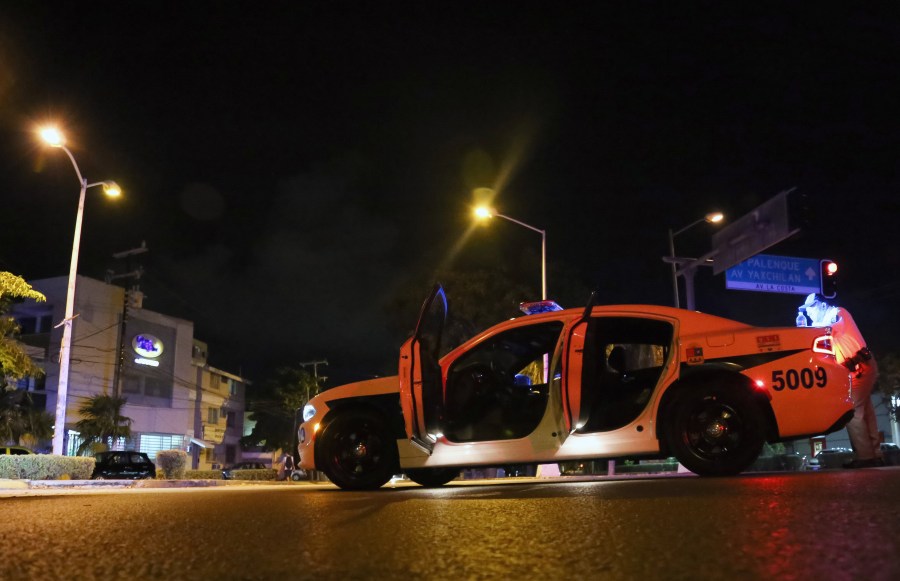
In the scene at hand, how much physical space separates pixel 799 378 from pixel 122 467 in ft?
91.8

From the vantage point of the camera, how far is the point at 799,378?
19.1 feet

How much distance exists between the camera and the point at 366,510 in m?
4.23

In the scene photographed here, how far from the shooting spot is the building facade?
1813 inches

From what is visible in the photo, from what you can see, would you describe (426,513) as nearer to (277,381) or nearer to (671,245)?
(671,245)

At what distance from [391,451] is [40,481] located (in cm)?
1262

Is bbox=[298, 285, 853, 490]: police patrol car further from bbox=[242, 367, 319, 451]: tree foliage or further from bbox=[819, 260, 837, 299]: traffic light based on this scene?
bbox=[242, 367, 319, 451]: tree foliage

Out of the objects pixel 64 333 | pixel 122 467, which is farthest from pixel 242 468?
pixel 64 333

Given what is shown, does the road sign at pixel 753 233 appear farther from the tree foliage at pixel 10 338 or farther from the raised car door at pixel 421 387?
the tree foliage at pixel 10 338

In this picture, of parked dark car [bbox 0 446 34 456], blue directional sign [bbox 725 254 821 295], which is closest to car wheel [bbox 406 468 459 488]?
blue directional sign [bbox 725 254 821 295]

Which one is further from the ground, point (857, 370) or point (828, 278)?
point (828, 278)

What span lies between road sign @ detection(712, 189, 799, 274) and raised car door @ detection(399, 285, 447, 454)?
11.1 metres

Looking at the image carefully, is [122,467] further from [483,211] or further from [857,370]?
[857,370]

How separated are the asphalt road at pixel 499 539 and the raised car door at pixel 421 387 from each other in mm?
2186

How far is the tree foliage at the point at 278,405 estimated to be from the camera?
6444 cm
